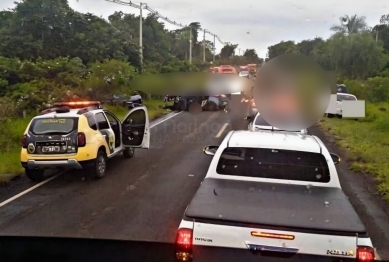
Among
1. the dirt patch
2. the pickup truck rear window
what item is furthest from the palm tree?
the pickup truck rear window

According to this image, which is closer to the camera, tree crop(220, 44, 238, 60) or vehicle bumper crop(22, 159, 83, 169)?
vehicle bumper crop(22, 159, 83, 169)

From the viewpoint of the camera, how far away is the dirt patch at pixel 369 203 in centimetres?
605

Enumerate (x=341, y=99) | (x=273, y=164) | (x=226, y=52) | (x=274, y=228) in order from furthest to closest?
(x=226, y=52), (x=341, y=99), (x=273, y=164), (x=274, y=228)

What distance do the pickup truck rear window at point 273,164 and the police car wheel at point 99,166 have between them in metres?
4.84

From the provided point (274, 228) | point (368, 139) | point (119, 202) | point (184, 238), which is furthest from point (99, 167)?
point (368, 139)

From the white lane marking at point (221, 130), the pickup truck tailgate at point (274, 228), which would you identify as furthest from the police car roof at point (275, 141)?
the white lane marking at point (221, 130)

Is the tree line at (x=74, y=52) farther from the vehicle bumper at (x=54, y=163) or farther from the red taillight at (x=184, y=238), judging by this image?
the red taillight at (x=184, y=238)

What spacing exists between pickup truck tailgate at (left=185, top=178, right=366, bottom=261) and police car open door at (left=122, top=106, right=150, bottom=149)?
23.2 feet

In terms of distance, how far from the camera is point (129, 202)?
773 cm

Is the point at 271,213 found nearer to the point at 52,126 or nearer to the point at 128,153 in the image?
the point at 52,126

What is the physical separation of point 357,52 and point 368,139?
149 inches

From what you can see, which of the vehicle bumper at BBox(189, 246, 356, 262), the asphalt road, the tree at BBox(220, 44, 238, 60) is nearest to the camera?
the vehicle bumper at BBox(189, 246, 356, 262)

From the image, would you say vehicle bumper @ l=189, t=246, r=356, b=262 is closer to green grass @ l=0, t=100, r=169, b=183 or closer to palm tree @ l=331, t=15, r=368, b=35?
green grass @ l=0, t=100, r=169, b=183

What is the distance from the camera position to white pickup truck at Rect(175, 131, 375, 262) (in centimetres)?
332
